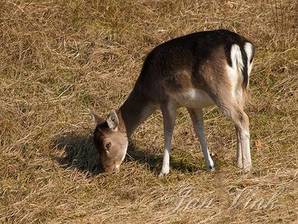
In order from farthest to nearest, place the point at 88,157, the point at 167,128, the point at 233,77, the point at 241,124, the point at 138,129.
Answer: the point at 138,129
the point at 88,157
the point at 167,128
the point at 241,124
the point at 233,77

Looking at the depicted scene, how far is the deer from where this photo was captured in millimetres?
7461

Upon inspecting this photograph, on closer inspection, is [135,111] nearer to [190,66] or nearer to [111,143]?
[111,143]

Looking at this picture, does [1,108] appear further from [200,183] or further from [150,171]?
[200,183]

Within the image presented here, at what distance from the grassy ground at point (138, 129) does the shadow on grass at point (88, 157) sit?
14 mm

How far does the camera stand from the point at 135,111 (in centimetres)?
822

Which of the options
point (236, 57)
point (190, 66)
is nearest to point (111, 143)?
point (190, 66)

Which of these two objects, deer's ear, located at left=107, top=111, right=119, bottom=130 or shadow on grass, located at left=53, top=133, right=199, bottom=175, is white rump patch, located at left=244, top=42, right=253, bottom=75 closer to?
shadow on grass, located at left=53, top=133, right=199, bottom=175

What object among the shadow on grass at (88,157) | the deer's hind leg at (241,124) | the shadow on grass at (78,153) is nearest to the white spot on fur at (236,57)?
the deer's hind leg at (241,124)

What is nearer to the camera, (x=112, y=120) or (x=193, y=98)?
(x=193, y=98)

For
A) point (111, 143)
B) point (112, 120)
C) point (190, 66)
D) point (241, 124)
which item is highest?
point (190, 66)

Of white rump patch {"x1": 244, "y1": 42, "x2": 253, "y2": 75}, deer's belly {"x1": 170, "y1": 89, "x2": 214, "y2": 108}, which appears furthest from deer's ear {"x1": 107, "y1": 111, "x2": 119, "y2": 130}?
white rump patch {"x1": 244, "y1": 42, "x2": 253, "y2": 75}

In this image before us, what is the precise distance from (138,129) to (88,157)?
2.47 ft

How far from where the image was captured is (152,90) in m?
7.97

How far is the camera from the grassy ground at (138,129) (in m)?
7.06
